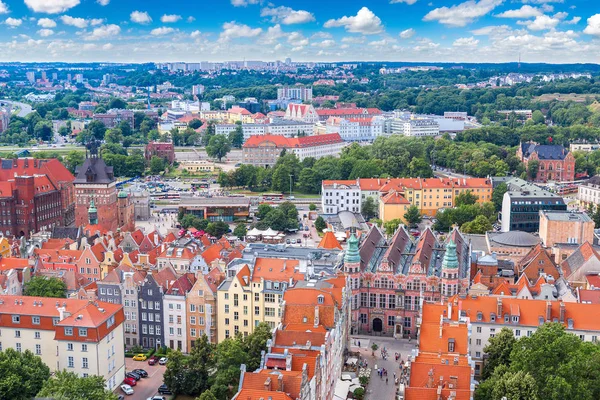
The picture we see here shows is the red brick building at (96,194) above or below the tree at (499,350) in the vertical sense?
above

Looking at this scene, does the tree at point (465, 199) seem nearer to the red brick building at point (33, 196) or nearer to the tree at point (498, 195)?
the tree at point (498, 195)

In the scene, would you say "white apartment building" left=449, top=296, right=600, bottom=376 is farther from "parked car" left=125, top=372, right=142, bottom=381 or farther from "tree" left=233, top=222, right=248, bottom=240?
"tree" left=233, top=222, right=248, bottom=240

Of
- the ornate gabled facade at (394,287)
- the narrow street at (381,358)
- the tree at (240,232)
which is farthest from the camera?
the tree at (240,232)

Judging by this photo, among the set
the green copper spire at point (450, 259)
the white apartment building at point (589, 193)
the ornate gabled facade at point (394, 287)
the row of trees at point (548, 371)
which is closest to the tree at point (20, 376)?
the row of trees at point (548, 371)

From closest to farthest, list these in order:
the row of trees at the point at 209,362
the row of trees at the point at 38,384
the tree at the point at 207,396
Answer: the row of trees at the point at 38,384, the tree at the point at 207,396, the row of trees at the point at 209,362

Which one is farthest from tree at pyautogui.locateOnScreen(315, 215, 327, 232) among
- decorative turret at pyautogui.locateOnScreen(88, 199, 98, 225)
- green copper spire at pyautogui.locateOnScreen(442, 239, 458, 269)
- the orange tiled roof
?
green copper spire at pyautogui.locateOnScreen(442, 239, 458, 269)

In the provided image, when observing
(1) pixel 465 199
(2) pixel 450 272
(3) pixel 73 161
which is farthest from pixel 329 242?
(3) pixel 73 161
